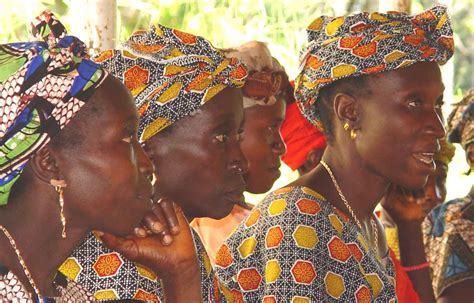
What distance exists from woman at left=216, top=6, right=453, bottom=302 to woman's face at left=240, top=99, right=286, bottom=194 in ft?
2.30

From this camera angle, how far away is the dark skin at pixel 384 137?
3.74 metres

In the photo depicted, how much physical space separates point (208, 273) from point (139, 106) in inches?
25.1

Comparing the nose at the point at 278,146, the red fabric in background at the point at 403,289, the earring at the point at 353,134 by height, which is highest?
the earring at the point at 353,134

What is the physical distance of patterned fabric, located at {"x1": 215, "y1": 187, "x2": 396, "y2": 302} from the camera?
134 inches

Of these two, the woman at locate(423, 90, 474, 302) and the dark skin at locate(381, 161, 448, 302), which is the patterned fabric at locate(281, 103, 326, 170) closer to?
the dark skin at locate(381, 161, 448, 302)

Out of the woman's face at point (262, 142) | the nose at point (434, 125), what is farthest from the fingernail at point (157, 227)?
the woman's face at point (262, 142)

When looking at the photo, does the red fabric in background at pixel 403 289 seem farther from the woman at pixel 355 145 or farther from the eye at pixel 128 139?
the eye at pixel 128 139

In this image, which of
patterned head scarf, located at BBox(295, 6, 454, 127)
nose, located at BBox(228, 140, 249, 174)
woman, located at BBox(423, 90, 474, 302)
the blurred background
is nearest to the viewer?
nose, located at BBox(228, 140, 249, 174)

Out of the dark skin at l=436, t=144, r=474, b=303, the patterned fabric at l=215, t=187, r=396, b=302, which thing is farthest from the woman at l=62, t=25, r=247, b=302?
the dark skin at l=436, t=144, r=474, b=303

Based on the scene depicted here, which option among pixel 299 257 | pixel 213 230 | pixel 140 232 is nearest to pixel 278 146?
pixel 213 230

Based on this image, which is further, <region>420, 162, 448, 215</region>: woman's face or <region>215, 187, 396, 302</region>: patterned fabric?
<region>420, 162, 448, 215</region>: woman's face

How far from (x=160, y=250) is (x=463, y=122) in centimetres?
279

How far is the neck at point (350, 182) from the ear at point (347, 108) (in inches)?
5.5

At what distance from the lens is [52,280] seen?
2732 millimetres
